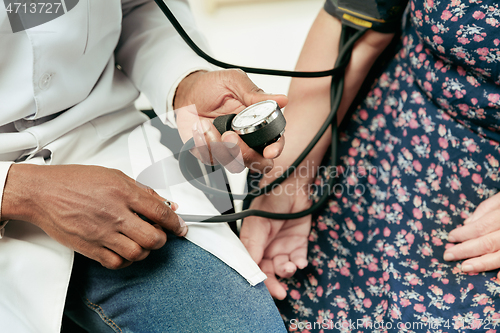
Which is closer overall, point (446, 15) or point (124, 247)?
point (124, 247)

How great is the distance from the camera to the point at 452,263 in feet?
1.98

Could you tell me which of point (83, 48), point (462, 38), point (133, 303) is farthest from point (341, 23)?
point (133, 303)

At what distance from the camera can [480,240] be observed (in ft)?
1.88

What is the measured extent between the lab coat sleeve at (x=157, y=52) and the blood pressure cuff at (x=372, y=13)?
30cm

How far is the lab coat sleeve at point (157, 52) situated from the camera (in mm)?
638

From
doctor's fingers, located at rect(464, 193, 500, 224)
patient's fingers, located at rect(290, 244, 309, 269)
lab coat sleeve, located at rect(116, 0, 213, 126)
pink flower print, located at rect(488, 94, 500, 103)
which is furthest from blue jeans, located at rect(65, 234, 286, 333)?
pink flower print, located at rect(488, 94, 500, 103)

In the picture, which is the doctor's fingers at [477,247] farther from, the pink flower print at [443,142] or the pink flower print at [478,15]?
the pink flower print at [478,15]

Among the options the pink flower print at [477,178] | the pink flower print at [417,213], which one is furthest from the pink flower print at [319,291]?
the pink flower print at [477,178]

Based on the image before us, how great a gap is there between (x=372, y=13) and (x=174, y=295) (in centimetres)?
63

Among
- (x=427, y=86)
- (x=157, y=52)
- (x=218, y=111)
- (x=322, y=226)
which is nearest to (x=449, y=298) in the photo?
(x=322, y=226)

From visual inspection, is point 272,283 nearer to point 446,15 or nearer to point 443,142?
point 443,142

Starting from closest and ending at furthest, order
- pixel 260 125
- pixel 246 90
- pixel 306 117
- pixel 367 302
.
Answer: pixel 260 125 < pixel 246 90 < pixel 367 302 < pixel 306 117

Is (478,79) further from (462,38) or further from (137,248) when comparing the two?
(137,248)

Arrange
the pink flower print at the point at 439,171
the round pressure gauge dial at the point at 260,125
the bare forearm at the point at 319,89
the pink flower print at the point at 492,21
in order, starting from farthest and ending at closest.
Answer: the bare forearm at the point at 319,89, the pink flower print at the point at 439,171, the pink flower print at the point at 492,21, the round pressure gauge dial at the point at 260,125
